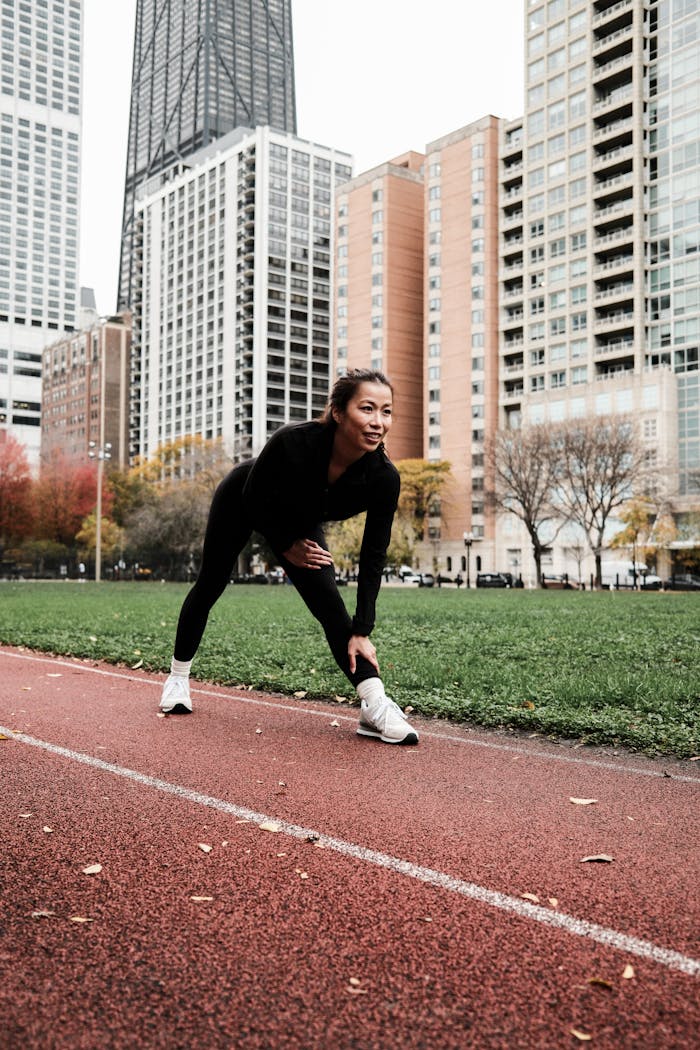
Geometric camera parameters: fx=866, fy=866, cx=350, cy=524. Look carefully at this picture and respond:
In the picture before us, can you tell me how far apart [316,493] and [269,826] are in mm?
2005

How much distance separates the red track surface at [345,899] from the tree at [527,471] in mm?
51205

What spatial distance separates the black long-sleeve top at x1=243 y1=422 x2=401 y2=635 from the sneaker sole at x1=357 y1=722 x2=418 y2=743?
63cm

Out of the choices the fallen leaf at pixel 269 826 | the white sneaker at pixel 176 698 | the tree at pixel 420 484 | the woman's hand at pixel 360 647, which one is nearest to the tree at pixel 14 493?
the tree at pixel 420 484

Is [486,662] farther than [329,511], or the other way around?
[486,662]

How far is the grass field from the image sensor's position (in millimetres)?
5910

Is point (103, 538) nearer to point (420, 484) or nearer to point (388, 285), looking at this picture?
point (420, 484)

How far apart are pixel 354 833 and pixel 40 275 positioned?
20604 centimetres

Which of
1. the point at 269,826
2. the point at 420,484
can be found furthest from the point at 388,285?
the point at 269,826

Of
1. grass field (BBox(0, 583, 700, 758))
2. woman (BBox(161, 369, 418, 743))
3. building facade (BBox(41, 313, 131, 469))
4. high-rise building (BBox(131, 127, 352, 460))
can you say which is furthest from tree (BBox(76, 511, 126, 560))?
building facade (BBox(41, 313, 131, 469))

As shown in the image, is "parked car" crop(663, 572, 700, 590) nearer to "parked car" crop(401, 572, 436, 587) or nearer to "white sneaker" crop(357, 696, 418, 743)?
"parked car" crop(401, 572, 436, 587)

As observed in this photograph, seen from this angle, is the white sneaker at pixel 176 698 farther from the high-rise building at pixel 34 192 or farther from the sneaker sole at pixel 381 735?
the high-rise building at pixel 34 192

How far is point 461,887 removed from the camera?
2.84 meters

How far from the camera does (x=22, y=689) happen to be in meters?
7.36

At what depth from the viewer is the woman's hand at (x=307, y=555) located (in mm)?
5215
